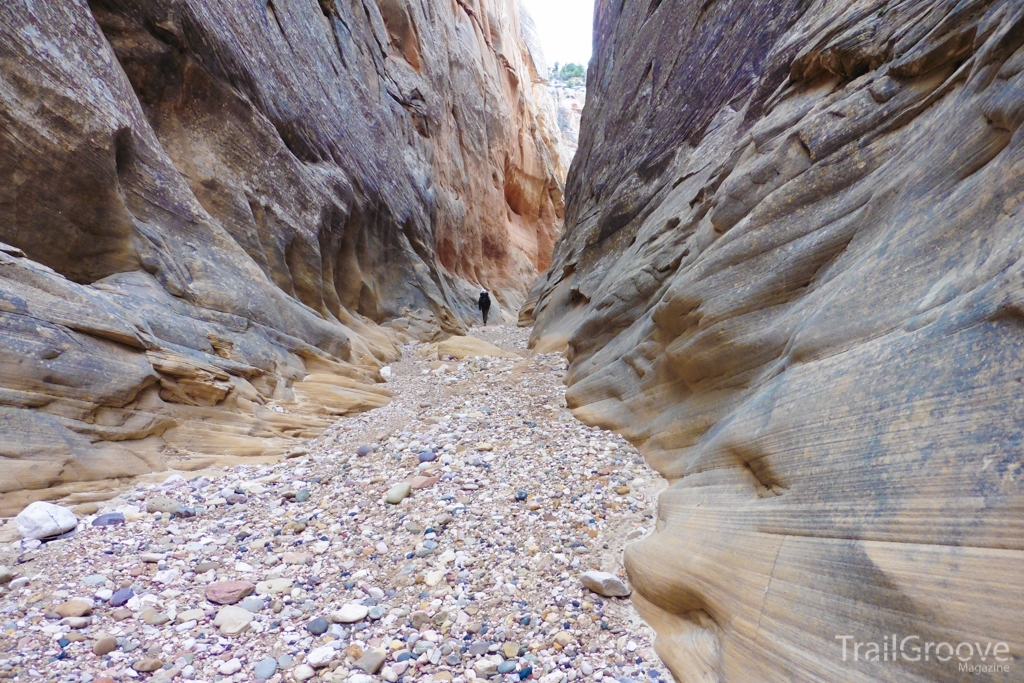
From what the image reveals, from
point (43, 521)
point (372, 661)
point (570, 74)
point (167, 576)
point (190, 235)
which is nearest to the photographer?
point (372, 661)

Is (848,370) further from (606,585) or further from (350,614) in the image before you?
(350,614)

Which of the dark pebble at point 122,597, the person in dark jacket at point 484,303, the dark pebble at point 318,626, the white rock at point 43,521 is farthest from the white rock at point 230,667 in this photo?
the person in dark jacket at point 484,303

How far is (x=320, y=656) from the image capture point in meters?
2.74

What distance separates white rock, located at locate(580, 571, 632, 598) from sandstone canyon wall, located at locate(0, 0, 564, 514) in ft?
14.5

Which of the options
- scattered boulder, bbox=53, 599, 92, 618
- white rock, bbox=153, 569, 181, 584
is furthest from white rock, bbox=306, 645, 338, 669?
scattered boulder, bbox=53, 599, 92, 618

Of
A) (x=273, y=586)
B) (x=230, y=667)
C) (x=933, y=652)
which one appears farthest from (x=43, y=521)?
(x=933, y=652)

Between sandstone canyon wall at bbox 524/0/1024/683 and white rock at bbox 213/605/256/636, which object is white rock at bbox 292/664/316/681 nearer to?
white rock at bbox 213/605/256/636

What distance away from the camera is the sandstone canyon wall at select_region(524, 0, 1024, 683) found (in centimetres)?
203

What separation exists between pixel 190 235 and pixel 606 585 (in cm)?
808

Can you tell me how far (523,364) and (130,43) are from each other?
9.22 meters

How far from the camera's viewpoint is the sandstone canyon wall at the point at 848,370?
2.03 meters

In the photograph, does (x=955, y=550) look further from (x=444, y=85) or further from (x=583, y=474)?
(x=444, y=85)

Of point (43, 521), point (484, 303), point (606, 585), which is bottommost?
point (43, 521)

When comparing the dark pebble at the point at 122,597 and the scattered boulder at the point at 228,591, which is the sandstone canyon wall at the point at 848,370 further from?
the dark pebble at the point at 122,597
